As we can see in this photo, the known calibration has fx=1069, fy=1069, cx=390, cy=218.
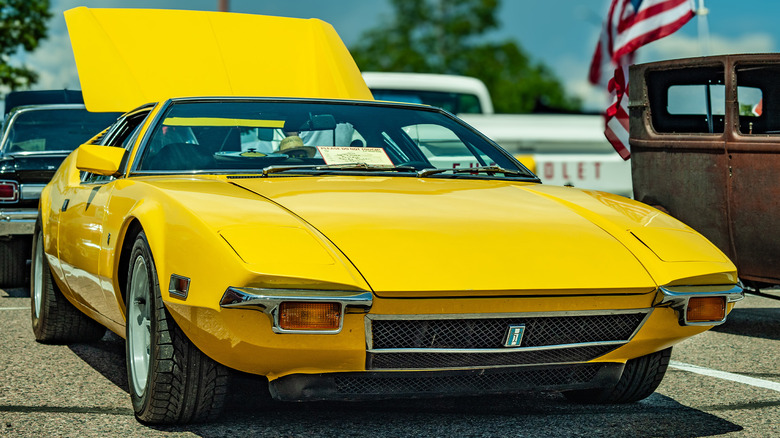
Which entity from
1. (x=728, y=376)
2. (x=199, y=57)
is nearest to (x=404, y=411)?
(x=728, y=376)

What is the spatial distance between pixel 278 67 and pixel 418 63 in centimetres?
6247

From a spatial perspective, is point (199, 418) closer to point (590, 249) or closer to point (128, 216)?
point (128, 216)

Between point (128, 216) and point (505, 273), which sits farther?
point (128, 216)

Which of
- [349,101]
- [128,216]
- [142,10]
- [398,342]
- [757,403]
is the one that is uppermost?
[142,10]

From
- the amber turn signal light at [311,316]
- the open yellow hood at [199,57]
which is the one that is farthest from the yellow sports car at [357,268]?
the open yellow hood at [199,57]

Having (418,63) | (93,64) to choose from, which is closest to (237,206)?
(93,64)

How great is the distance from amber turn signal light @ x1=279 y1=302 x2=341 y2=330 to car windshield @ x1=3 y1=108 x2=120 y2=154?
256 inches

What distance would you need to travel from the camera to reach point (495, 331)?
358 cm

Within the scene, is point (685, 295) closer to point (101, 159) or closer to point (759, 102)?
point (101, 159)

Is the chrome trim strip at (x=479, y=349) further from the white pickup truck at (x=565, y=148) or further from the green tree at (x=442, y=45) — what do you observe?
the green tree at (x=442, y=45)

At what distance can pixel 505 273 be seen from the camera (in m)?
3.59

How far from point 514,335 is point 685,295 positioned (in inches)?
26.3

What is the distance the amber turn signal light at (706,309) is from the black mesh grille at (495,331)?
0.20m

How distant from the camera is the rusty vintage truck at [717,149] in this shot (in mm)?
6457
